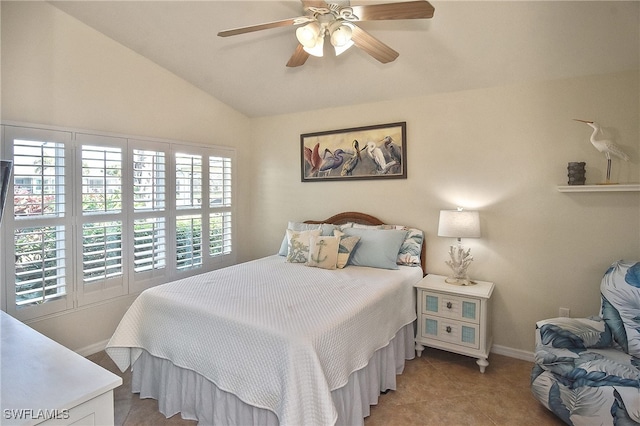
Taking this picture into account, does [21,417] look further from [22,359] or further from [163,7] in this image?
[163,7]

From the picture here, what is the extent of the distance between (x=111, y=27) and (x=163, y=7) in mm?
637

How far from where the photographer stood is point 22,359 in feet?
3.73

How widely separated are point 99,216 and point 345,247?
2.20m

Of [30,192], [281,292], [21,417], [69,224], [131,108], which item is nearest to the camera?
[21,417]

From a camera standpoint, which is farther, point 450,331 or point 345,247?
point 345,247

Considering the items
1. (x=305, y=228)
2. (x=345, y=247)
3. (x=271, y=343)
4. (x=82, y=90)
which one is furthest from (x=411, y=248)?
(x=82, y=90)

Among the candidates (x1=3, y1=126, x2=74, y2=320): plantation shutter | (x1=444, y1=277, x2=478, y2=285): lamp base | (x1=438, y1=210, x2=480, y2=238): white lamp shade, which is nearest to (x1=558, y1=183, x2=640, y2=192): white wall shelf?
(x1=438, y1=210, x2=480, y2=238): white lamp shade

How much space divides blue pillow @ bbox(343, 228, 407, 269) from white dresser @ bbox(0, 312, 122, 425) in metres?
2.29

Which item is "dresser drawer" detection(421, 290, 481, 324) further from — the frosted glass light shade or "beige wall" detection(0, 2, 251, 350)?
"beige wall" detection(0, 2, 251, 350)

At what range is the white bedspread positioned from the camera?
5.31 feet

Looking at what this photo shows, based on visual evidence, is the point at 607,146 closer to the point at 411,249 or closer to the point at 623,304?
the point at 623,304

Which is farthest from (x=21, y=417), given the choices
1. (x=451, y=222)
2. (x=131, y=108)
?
(x=131, y=108)

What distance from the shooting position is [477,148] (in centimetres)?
303

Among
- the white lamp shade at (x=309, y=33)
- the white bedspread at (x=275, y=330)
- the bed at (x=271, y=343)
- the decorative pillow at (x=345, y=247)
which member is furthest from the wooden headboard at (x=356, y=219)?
the white lamp shade at (x=309, y=33)
